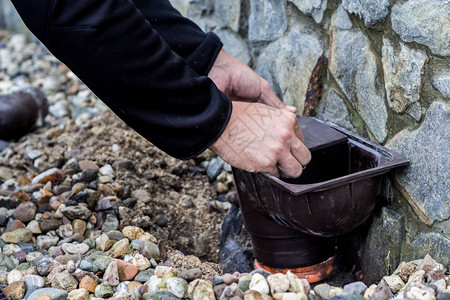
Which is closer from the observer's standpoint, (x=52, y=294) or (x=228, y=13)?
(x=52, y=294)

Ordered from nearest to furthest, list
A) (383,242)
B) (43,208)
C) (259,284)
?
(259,284), (383,242), (43,208)

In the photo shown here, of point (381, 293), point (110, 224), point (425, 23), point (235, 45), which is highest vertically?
point (425, 23)

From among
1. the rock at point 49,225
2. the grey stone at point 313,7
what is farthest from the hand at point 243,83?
the rock at point 49,225

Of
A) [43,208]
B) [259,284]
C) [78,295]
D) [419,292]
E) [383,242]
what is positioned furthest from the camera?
[43,208]

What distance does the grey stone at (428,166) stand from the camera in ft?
5.06

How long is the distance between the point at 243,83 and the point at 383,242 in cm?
70

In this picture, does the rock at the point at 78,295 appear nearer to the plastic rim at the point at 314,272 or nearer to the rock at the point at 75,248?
the rock at the point at 75,248

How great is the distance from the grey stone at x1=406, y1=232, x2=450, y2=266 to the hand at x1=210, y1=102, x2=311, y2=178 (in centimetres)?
42

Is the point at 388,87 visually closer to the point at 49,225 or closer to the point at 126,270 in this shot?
the point at 126,270

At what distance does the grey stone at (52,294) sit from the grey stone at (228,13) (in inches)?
63.4

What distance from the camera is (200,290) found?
4.89ft

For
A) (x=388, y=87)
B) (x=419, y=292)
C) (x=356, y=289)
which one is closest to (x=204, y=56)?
(x=388, y=87)

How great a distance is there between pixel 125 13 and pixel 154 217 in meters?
1.07

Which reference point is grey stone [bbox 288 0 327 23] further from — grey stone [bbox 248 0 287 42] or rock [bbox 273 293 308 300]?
rock [bbox 273 293 308 300]
